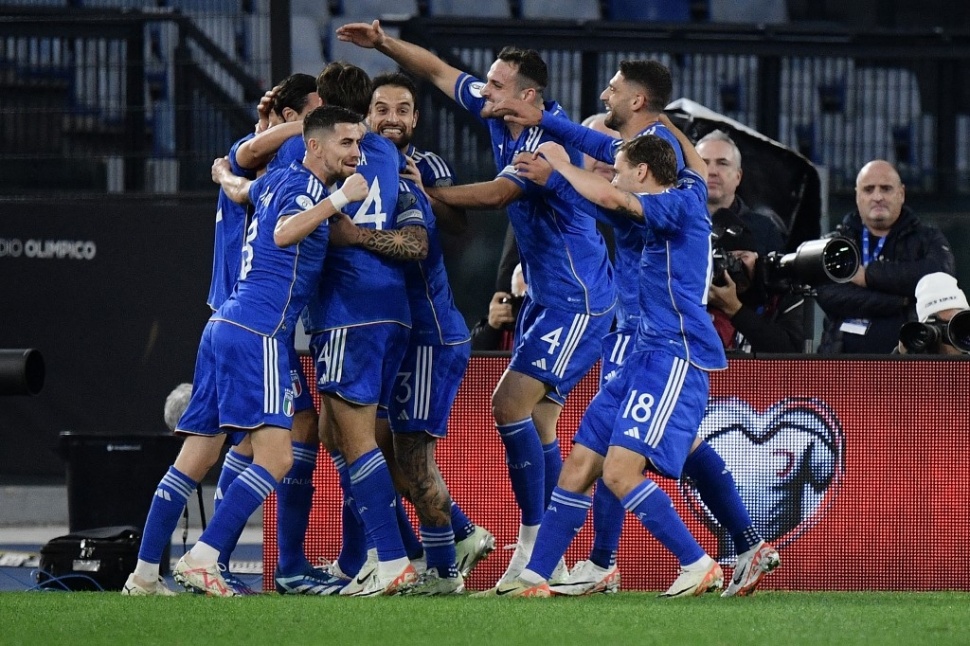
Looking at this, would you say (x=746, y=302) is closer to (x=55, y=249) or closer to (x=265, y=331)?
(x=265, y=331)

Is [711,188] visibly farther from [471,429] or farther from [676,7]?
[676,7]

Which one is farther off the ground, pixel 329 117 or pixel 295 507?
pixel 329 117

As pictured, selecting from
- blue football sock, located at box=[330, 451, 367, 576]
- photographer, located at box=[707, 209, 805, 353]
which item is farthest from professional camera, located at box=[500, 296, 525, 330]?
blue football sock, located at box=[330, 451, 367, 576]

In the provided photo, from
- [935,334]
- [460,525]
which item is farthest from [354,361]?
[935,334]

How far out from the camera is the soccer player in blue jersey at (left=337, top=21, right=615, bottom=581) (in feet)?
21.7

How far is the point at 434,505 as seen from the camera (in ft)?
21.2

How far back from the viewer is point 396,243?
20.4 feet

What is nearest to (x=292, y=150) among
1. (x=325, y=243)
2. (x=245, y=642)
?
(x=325, y=243)

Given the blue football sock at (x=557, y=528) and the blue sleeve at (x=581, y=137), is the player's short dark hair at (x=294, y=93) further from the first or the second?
the blue football sock at (x=557, y=528)

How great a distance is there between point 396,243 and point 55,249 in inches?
198

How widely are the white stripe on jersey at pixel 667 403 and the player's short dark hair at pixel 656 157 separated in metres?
0.69

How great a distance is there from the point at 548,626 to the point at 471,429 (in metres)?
2.45

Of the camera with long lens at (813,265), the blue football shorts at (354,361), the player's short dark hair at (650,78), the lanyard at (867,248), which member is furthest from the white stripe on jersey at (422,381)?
the lanyard at (867,248)

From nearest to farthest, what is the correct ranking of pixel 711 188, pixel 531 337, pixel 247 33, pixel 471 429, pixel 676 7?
pixel 531 337 → pixel 471 429 → pixel 711 188 → pixel 247 33 → pixel 676 7
